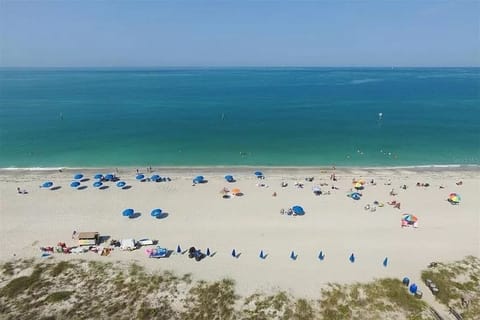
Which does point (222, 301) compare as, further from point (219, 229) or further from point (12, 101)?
point (12, 101)

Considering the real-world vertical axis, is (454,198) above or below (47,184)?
below

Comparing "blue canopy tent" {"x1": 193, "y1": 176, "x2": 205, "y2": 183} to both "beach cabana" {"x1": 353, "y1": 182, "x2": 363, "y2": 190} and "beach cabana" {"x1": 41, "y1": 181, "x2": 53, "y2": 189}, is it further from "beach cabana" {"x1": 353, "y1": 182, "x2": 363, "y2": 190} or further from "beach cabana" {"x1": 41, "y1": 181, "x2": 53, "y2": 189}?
Result: "beach cabana" {"x1": 353, "y1": 182, "x2": 363, "y2": 190}

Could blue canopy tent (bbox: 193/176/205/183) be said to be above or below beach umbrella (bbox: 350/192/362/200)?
above

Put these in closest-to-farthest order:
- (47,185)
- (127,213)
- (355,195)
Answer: (127,213) < (355,195) < (47,185)

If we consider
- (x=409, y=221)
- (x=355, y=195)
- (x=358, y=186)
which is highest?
(x=358, y=186)

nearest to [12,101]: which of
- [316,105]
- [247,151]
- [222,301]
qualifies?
[247,151]

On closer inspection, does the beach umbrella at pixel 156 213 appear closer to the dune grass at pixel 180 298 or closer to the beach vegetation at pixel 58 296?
the dune grass at pixel 180 298

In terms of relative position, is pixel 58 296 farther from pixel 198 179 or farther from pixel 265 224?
pixel 198 179

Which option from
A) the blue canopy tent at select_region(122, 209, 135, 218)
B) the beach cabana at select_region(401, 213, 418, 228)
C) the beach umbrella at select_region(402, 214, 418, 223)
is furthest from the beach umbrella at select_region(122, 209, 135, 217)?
the beach umbrella at select_region(402, 214, 418, 223)

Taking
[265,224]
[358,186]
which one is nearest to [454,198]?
[358,186]
